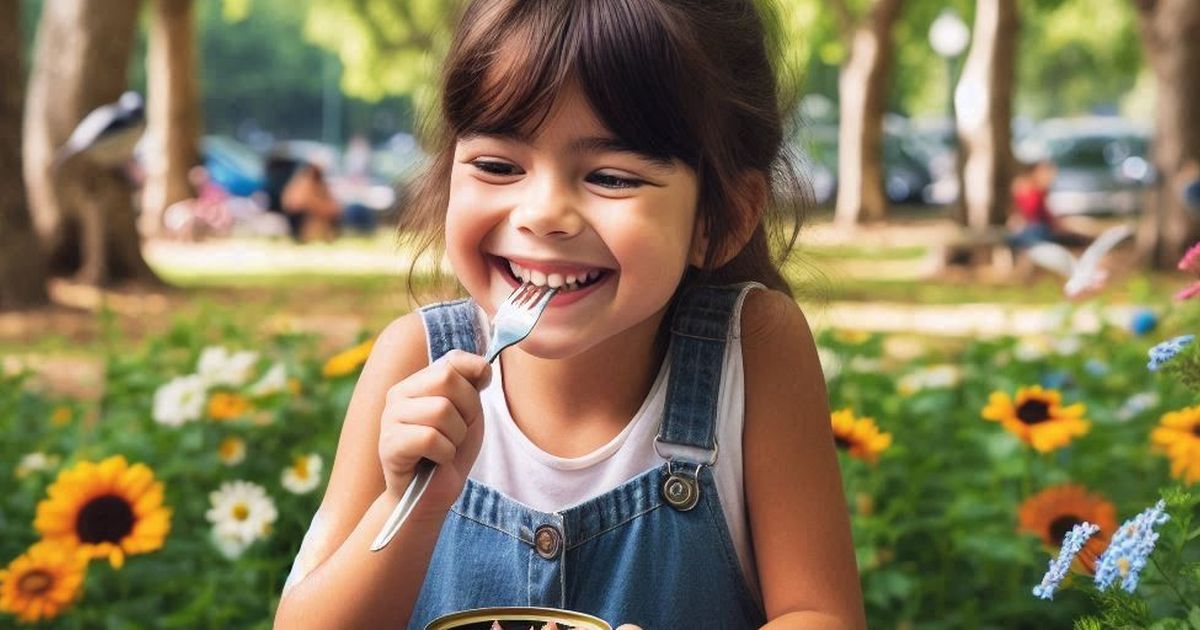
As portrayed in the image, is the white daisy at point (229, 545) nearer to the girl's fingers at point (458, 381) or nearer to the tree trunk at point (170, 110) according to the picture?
the girl's fingers at point (458, 381)

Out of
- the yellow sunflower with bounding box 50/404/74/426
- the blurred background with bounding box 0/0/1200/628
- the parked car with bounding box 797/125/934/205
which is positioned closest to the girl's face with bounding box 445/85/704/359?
the blurred background with bounding box 0/0/1200/628

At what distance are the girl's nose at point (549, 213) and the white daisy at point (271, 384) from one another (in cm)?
150

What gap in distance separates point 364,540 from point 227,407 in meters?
1.34

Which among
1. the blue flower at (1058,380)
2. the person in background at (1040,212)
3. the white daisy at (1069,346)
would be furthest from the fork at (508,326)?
the person in background at (1040,212)

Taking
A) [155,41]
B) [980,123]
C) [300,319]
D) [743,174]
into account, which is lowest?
[743,174]

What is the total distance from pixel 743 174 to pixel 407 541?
20.8 inches

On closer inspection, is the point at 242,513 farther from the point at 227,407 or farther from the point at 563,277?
the point at 563,277

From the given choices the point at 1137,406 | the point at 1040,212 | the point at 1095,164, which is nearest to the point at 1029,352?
the point at 1137,406

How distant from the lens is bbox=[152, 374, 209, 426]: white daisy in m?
2.76

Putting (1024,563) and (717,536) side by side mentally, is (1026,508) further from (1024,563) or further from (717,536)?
(717,536)

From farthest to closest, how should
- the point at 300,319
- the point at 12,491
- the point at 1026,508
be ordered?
the point at 300,319, the point at 12,491, the point at 1026,508

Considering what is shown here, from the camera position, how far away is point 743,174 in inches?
64.6

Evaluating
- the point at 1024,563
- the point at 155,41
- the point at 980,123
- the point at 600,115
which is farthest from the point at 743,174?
the point at 155,41

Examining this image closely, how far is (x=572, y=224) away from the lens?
56.3 inches
